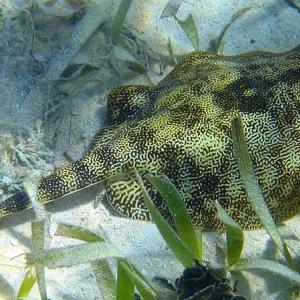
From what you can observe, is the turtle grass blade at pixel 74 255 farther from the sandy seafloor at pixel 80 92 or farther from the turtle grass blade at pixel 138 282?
the sandy seafloor at pixel 80 92

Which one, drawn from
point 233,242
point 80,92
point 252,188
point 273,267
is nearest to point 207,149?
point 252,188

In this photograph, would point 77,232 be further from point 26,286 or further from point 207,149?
point 207,149

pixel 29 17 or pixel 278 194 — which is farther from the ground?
pixel 29 17

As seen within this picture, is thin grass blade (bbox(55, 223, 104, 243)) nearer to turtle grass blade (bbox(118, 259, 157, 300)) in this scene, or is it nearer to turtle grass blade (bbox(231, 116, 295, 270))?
turtle grass blade (bbox(118, 259, 157, 300))

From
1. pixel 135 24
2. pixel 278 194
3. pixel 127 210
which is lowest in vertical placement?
pixel 127 210

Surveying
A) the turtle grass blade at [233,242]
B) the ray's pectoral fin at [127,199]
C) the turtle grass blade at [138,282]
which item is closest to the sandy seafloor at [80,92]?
the ray's pectoral fin at [127,199]

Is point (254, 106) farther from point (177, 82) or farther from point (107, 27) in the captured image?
point (107, 27)

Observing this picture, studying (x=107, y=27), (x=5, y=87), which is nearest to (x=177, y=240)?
(x=5, y=87)
